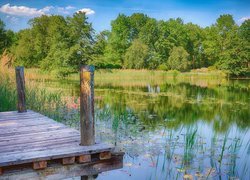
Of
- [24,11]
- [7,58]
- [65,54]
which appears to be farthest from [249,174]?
[24,11]

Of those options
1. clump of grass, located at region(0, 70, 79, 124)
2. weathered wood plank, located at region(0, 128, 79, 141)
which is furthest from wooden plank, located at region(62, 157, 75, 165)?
clump of grass, located at region(0, 70, 79, 124)

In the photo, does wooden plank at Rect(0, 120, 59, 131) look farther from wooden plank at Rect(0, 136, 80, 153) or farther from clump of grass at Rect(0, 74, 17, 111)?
clump of grass at Rect(0, 74, 17, 111)

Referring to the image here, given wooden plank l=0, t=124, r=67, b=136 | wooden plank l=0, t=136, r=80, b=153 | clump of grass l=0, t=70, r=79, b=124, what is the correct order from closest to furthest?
wooden plank l=0, t=136, r=80, b=153
wooden plank l=0, t=124, r=67, b=136
clump of grass l=0, t=70, r=79, b=124

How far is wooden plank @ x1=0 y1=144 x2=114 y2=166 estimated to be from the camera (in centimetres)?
318

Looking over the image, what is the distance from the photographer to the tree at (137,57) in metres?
42.1

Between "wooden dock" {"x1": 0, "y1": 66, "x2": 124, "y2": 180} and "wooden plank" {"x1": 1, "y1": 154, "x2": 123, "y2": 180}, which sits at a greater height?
"wooden dock" {"x1": 0, "y1": 66, "x2": 124, "y2": 180}

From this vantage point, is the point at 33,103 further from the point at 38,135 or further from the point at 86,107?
the point at 86,107

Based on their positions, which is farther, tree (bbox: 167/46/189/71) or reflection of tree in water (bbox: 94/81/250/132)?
tree (bbox: 167/46/189/71)

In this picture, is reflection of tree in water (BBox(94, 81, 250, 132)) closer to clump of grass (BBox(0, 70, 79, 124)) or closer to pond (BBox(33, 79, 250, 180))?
pond (BBox(33, 79, 250, 180))

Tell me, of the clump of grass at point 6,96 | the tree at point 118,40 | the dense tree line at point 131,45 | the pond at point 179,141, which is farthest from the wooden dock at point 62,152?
the tree at point 118,40


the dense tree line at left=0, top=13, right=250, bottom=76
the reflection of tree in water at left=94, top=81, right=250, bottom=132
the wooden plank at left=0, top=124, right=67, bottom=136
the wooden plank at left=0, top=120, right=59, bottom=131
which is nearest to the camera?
the wooden plank at left=0, top=124, right=67, bottom=136

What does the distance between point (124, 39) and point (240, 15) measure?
37.2 metres

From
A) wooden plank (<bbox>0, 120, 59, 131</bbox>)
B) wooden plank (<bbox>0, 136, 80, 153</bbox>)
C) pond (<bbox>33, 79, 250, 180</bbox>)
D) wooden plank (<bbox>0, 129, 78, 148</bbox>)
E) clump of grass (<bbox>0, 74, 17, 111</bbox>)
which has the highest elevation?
clump of grass (<bbox>0, 74, 17, 111</bbox>)

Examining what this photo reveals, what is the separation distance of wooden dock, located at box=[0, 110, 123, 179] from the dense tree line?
18001 mm
